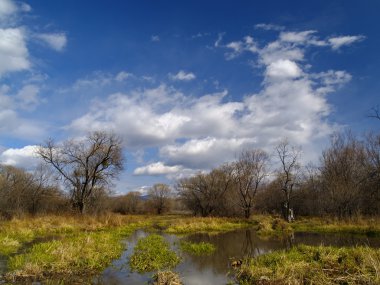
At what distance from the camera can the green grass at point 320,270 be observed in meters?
10.5

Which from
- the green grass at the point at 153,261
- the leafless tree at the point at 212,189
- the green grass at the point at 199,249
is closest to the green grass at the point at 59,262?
the green grass at the point at 153,261

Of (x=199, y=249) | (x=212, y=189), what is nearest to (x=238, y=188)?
(x=212, y=189)

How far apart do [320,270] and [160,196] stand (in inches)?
3915

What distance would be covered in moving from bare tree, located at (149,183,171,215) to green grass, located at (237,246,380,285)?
91030 mm

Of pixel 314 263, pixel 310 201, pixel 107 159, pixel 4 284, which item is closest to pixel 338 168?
pixel 310 201

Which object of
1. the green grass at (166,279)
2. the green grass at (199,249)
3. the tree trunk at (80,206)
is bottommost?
the green grass at (199,249)

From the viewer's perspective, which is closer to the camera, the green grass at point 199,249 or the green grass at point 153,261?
the green grass at point 153,261

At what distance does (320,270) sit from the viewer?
11820 millimetres

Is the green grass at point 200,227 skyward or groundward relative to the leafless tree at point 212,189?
groundward

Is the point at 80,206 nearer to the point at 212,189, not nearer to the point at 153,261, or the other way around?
the point at 212,189

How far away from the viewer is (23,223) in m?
30.1

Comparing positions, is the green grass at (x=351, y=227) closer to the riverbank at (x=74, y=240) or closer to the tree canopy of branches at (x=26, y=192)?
the riverbank at (x=74, y=240)

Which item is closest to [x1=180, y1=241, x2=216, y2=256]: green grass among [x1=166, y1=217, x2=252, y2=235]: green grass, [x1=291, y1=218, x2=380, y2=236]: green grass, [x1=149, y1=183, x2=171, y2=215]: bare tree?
[x1=166, y1=217, x2=252, y2=235]: green grass

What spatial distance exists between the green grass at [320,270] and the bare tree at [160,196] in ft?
299
